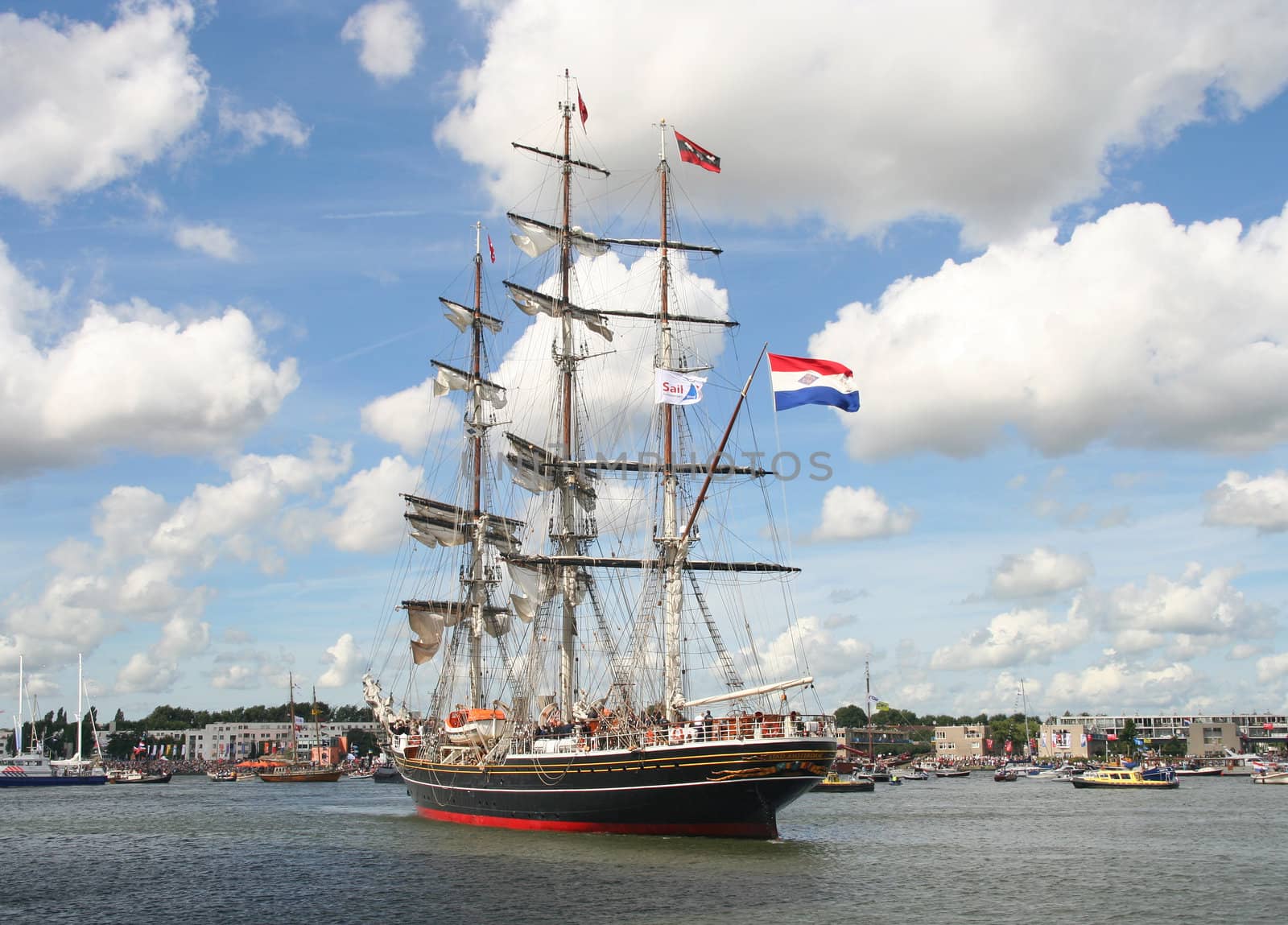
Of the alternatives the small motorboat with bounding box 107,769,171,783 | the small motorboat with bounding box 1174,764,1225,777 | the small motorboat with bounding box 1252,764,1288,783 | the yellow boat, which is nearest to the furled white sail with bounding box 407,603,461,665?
the yellow boat

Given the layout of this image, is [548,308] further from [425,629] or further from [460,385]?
[425,629]

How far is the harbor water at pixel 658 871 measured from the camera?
37.0 meters

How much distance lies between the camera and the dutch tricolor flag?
51.2 metres

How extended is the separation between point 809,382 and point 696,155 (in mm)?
18330

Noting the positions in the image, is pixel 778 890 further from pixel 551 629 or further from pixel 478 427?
pixel 478 427

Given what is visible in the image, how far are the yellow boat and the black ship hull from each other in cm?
8634

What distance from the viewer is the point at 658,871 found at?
42.6 meters

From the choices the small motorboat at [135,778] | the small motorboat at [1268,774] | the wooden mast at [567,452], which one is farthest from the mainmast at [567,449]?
the small motorboat at [135,778]

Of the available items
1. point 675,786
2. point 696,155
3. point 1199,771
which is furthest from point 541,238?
point 1199,771

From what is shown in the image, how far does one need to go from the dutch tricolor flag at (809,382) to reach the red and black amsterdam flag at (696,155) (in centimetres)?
1684

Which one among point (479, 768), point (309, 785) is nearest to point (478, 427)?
point (479, 768)

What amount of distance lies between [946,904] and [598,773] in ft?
61.8

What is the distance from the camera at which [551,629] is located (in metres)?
72.4

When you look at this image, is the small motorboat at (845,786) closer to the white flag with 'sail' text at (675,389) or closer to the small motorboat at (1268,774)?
the small motorboat at (1268,774)
